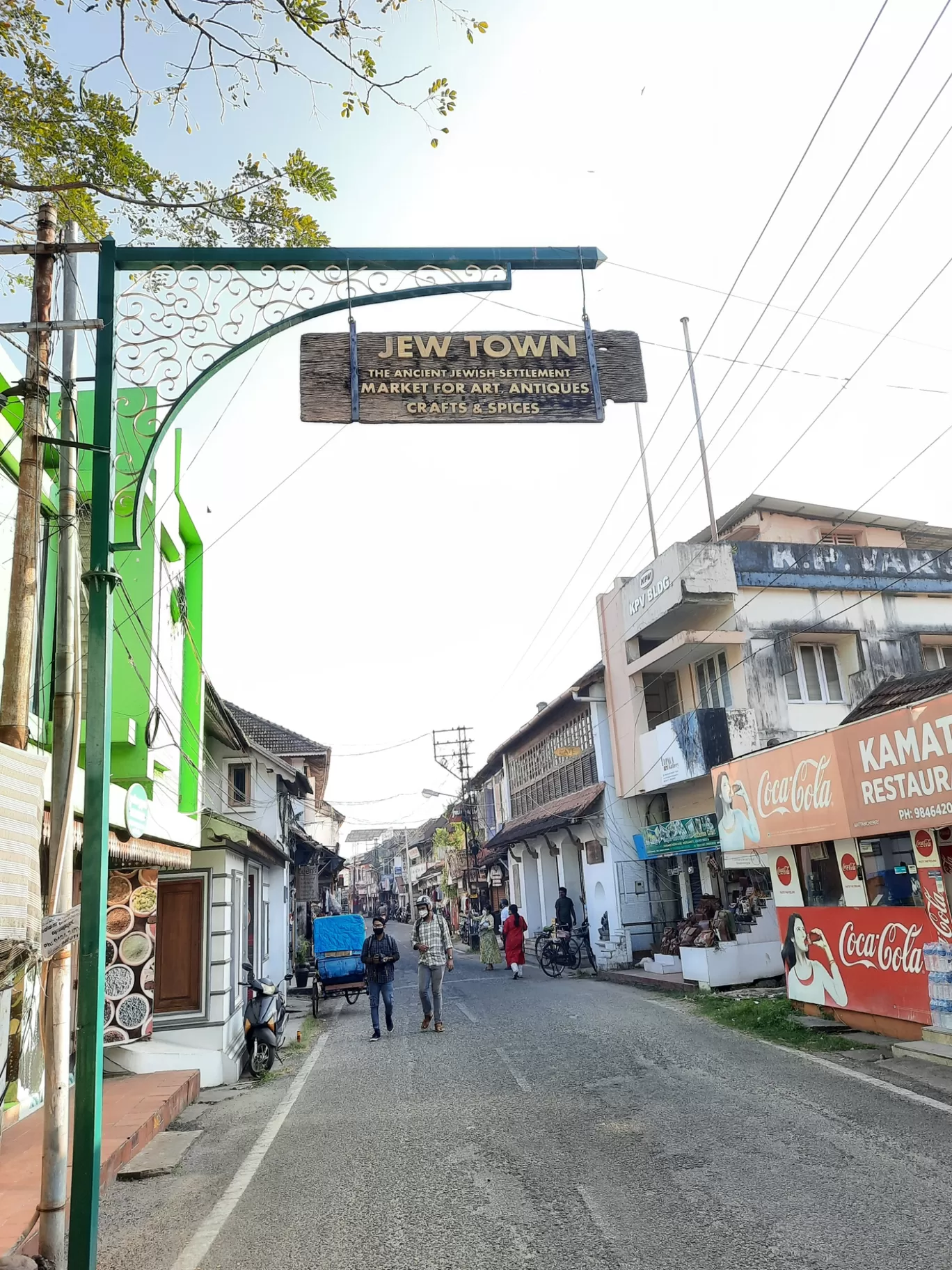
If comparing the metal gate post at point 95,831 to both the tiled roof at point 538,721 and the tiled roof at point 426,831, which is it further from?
the tiled roof at point 426,831

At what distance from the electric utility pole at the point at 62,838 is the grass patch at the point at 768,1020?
27.6 feet

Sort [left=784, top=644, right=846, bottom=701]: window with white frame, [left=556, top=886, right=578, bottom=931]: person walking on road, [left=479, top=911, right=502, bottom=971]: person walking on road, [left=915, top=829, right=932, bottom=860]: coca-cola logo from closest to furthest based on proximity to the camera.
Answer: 1. [left=915, top=829, right=932, bottom=860]: coca-cola logo
2. [left=784, top=644, right=846, bottom=701]: window with white frame
3. [left=556, top=886, right=578, bottom=931]: person walking on road
4. [left=479, top=911, right=502, bottom=971]: person walking on road

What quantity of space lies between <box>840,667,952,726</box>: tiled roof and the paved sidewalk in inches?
352

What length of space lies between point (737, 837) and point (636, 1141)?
8380 mm

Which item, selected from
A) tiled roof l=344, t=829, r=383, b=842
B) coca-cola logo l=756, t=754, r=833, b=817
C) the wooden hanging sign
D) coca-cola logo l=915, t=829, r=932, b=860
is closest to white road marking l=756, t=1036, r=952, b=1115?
coca-cola logo l=915, t=829, r=932, b=860

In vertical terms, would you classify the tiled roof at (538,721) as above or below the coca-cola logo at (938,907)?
above

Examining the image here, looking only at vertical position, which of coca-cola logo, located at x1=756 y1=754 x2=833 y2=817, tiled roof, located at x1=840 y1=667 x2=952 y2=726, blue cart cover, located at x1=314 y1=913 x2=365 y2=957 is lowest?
blue cart cover, located at x1=314 y1=913 x2=365 y2=957

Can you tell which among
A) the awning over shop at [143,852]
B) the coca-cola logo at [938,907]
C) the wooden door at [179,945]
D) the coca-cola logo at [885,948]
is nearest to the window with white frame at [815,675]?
the coca-cola logo at [885,948]

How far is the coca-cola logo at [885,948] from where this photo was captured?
998 centimetres

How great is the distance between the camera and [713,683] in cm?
2098

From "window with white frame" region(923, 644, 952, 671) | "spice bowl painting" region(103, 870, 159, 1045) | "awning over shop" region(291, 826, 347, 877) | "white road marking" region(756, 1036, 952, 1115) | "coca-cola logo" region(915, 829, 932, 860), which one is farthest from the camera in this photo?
"awning over shop" region(291, 826, 347, 877)

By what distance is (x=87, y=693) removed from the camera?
14.1 ft

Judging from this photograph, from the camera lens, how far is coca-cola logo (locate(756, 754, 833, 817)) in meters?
11.8

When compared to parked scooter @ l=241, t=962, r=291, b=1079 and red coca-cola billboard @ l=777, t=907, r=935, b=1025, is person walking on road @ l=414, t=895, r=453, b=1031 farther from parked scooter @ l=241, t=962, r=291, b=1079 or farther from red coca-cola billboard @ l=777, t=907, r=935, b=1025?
red coca-cola billboard @ l=777, t=907, r=935, b=1025
